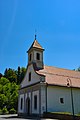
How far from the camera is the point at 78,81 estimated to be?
3322 centimetres

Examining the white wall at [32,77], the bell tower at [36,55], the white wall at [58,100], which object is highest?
the bell tower at [36,55]

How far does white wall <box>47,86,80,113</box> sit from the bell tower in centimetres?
580

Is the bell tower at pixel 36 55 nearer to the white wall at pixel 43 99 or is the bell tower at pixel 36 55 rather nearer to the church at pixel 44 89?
the church at pixel 44 89

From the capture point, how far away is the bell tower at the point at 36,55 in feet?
106

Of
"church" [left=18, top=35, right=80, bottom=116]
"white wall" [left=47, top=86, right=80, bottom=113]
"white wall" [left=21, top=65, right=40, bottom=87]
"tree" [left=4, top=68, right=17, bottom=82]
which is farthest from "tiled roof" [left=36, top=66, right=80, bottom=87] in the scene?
"tree" [left=4, top=68, right=17, bottom=82]

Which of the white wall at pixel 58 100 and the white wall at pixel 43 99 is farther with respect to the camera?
the white wall at pixel 58 100

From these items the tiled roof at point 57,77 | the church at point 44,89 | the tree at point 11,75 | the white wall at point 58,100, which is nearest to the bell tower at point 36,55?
the church at point 44,89

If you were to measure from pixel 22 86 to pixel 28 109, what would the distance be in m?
5.51

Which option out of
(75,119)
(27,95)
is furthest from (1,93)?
(75,119)

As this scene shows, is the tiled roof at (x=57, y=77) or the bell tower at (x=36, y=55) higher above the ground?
the bell tower at (x=36, y=55)

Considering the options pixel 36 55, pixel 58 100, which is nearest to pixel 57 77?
pixel 58 100

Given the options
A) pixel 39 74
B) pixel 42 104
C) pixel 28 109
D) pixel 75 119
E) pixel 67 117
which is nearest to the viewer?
pixel 75 119

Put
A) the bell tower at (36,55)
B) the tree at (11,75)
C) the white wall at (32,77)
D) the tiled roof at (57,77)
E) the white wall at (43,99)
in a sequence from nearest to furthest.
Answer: the white wall at (43,99)
the tiled roof at (57,77)
the white wall at (32,77)
the bell tower at (36,55)
the tree at (11,75)

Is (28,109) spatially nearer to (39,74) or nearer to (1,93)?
(39,74)
